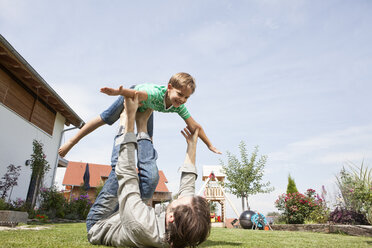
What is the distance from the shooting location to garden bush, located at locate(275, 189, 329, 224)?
9665 mm

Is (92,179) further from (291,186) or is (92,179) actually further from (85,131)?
(85,131)

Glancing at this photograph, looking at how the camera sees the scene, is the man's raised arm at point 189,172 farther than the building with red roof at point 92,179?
No

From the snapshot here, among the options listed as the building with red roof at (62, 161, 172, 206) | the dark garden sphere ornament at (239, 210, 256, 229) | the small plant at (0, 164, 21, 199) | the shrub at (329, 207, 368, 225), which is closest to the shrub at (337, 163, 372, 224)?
the shrub at (329, 207, 368, 225)

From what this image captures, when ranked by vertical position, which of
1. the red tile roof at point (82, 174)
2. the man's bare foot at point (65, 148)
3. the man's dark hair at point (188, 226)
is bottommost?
the man's dark hair at point (188, 226)

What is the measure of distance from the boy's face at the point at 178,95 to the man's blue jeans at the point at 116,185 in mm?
869

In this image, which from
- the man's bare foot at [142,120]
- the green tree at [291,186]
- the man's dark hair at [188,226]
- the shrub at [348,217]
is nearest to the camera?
the man's dark hair at [188,226]

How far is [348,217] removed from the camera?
298 inches

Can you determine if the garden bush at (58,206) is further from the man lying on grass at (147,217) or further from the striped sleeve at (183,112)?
the man lying on grass at (147,217)

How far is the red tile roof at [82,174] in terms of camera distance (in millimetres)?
23547

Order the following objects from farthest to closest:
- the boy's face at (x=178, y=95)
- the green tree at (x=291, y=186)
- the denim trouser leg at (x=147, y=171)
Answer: the green tree at (x=291, y=186) < the boy's face at (x=178, y=95) < the denim trouser leg at (x=147, y=171)

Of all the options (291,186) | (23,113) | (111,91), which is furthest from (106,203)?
(291,186)

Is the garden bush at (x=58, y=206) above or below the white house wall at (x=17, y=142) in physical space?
below

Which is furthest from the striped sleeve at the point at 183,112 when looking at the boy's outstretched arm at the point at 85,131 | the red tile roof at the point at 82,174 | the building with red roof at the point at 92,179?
the red tile roof at the point at 82,174

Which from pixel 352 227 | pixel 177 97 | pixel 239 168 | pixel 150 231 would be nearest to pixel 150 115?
pixel 177 97
